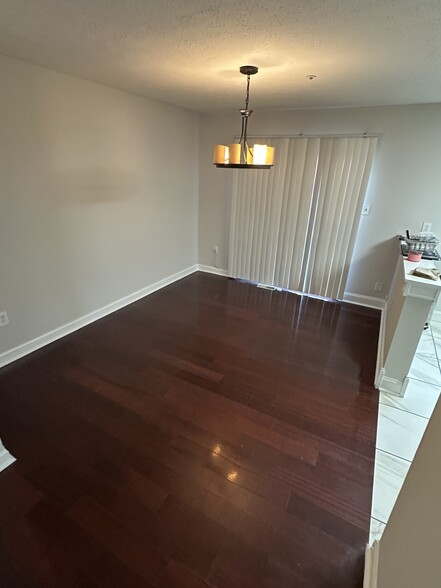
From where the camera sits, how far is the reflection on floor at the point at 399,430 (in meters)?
1.64

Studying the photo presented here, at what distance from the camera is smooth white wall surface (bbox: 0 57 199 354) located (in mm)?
2365

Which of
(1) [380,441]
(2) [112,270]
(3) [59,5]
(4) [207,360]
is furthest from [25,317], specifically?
(1) [380,441]

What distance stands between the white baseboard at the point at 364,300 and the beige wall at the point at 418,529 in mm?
3005

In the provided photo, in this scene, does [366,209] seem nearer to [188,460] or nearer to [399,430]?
[399,430]

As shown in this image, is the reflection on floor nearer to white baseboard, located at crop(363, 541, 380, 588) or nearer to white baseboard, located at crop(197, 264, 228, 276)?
white baseboard, located at crop(363, 541, 380, 588)

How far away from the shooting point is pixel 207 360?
2.74 meters

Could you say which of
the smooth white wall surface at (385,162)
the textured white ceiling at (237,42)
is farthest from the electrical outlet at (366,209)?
the textured white ceiling at (237,42)

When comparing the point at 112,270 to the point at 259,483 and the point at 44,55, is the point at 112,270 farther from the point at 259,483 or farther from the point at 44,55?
the point at 259,483

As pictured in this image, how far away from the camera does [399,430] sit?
2.07 meters

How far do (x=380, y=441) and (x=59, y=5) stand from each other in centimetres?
292

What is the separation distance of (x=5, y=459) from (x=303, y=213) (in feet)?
12.2

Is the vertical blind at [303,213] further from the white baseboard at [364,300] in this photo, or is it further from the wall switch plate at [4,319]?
the wall switch plate at [4,319]

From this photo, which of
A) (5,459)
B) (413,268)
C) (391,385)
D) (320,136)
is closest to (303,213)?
(320,136)

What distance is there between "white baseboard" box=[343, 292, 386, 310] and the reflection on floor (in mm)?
962
